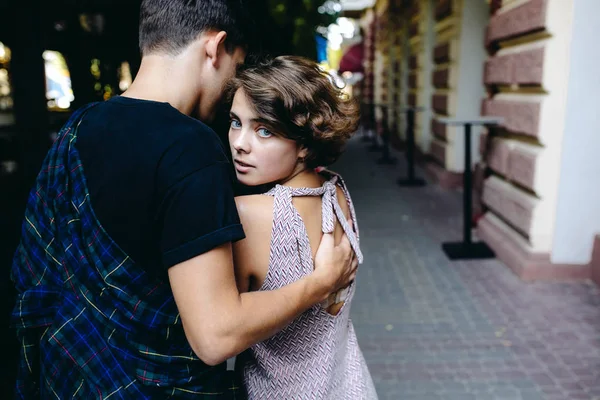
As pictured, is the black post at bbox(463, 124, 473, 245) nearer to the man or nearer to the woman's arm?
the man

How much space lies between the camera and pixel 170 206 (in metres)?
1.08

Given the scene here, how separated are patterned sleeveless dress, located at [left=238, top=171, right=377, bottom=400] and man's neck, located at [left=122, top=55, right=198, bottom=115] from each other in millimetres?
322

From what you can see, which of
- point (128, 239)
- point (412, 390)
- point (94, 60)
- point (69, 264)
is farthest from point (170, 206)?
point (94, 60)

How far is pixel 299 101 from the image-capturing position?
Result: 136cm

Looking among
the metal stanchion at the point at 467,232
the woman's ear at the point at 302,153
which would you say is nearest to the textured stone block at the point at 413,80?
the metal stanchion at the point at 467,232

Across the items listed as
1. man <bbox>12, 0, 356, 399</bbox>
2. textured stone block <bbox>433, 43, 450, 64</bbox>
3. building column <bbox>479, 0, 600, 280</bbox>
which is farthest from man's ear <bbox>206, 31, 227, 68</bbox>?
textured stone block <bbox>433, 43, 450, 64</bbox>

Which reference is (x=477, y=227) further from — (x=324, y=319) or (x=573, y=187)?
(x=324, y=319)

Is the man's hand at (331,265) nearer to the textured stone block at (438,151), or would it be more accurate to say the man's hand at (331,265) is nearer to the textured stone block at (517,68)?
the textured stone block at (517,68)

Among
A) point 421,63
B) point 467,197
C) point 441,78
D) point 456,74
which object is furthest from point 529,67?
point 421,63

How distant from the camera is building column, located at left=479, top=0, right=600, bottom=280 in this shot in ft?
14.4

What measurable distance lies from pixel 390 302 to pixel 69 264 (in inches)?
136

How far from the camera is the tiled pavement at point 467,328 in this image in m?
3.14

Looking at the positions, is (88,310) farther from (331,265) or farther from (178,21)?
(178,21)

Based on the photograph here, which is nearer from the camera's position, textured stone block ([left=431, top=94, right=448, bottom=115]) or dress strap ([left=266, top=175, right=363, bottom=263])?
dress strap ([left=266, top=175, right=363, bottom=263])
